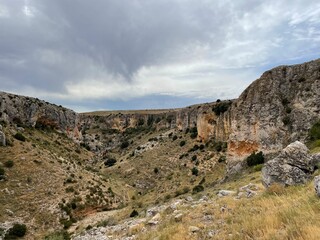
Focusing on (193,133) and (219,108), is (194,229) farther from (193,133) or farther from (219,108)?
(193,133)

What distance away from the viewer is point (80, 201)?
31.6 meters

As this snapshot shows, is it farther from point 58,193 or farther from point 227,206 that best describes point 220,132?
point 227,206

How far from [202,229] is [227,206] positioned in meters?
2.79

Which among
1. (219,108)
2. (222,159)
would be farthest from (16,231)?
(219,108)

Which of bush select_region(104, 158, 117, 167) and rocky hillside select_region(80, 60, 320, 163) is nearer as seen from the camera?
rocky hillside select_region(80, 60, 320, 163)

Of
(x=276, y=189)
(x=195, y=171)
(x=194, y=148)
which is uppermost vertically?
(x=276, y=189)

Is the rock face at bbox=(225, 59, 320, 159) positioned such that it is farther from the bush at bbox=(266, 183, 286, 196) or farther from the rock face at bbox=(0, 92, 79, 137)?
the rock face at bbox=(0, 92, 79, 137)

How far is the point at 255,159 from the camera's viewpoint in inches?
1115

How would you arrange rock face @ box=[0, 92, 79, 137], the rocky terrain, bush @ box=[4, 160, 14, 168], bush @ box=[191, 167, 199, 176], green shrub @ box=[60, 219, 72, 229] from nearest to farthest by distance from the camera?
1. the rocky terrain
2. green shrub @ box=[60, 219, 72, 229]
3. bush @ box=[4, 160, 14, 168]
4. bush @ box=[191, 167, 199, 176]
5. rock face @ box=[0, 92, 79, 137]

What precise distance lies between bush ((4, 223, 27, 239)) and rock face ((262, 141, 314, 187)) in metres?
20.6

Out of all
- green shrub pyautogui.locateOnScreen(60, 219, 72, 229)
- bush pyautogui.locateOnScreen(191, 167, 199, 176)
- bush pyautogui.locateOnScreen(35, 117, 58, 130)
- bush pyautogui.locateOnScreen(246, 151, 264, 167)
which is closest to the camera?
green shrub pyautogui.locateOnScreen(60, 219, 72, 229)

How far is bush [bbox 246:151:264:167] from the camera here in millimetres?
28031

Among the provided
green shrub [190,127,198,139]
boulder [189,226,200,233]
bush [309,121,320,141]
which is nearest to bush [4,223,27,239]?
boulder [189,226,200,233]

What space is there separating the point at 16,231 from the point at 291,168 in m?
22.3
